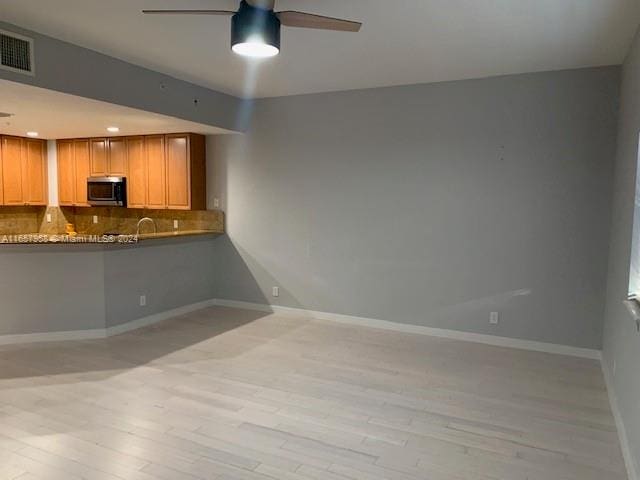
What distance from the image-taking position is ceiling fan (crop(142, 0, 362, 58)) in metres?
2.43

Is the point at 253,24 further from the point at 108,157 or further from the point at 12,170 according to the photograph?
the point at 12,170

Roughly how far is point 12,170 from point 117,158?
160 cm

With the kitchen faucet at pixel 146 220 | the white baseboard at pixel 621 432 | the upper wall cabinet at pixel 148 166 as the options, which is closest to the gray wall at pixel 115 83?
the upper wall cabinet at pixel 148 166

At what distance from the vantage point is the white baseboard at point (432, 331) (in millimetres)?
4379

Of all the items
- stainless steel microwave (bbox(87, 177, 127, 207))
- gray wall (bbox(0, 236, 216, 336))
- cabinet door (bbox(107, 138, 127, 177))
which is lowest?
gray wall (bbox(0, 236, 216, 336))

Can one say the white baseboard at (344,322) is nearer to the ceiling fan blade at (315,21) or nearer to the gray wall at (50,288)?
the gray wall at (50,288)

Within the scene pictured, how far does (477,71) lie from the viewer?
4.35 metres

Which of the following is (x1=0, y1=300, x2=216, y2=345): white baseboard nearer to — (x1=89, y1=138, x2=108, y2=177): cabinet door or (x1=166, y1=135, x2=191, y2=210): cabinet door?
(x1=166, y1=135, x2=191, y2=210): cabinet door

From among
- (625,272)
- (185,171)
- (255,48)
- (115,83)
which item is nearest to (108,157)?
(185,171)

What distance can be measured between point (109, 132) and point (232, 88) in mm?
1935

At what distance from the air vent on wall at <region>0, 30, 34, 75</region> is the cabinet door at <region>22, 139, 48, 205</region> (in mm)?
3931

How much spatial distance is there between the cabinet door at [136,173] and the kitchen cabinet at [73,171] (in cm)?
78

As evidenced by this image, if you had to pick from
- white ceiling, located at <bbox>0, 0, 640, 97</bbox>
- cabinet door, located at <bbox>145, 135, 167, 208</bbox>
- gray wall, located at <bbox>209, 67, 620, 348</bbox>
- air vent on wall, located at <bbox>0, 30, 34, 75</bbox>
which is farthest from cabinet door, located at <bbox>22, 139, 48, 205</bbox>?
air vent on wall, located at <bbox>0, 30, 34, 75</bbox>

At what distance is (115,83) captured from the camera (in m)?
4.11
